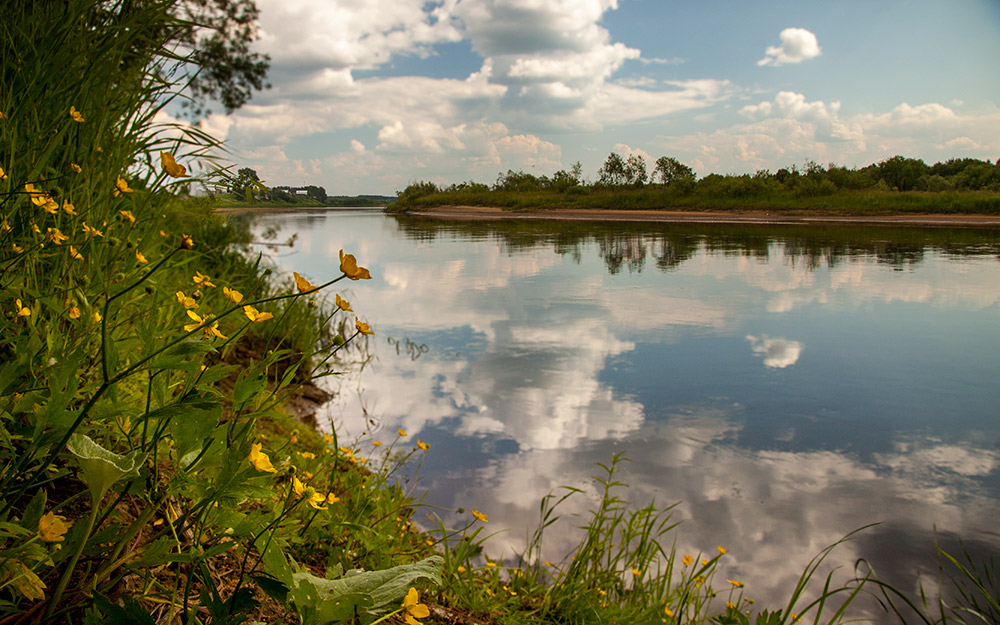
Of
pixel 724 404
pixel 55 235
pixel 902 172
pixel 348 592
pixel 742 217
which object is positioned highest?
pixel 902 172

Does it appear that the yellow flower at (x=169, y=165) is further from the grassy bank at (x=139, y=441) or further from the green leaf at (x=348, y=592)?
the green leaf at (x=348, y=592)

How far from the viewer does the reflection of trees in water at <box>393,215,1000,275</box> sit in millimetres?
11320

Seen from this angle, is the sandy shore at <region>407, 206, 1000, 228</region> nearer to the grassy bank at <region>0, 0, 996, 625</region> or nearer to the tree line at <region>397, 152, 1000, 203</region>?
the tree line at <region>397, 152, 1000, 203</region>

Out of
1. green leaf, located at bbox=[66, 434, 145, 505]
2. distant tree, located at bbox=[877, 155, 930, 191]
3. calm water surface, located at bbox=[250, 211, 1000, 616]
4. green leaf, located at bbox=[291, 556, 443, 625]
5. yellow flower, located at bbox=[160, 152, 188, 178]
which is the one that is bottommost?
calm water surface, located at bbox=[250, 211, 1000, 616]

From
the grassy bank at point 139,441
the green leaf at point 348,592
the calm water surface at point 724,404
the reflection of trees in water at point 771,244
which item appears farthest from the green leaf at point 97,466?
the reflection of trees in water at point 771,244

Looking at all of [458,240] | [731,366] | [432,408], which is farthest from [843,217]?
[432,408]

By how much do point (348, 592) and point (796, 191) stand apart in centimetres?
3028

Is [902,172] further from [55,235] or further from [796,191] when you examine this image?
[55,235]

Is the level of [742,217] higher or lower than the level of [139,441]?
higher

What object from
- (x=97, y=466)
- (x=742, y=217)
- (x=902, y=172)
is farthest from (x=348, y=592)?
(x=902, y=172)

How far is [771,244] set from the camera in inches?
563

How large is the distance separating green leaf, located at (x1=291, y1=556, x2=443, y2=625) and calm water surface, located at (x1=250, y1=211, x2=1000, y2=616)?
155 cm

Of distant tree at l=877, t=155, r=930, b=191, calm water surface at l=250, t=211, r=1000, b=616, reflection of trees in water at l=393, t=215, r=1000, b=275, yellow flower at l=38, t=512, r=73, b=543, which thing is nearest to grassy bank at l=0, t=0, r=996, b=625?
yellow flower at l=38, t=512, r=73, b=543

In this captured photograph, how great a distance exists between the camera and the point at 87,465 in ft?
1.90
